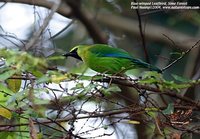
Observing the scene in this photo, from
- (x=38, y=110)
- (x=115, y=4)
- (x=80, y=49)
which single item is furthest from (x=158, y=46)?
(x=38, y=110)

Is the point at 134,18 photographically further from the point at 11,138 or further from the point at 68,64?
the point at 11,138

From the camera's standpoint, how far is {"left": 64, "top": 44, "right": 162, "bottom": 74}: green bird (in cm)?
238

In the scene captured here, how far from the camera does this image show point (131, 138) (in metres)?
2.89

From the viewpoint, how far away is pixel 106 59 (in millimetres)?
2500

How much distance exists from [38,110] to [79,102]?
1.15 feet

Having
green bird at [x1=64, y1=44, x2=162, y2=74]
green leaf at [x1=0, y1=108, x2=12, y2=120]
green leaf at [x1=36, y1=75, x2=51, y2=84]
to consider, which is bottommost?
green leaf at [x1=36, y1=75, x2=51, y2=84]

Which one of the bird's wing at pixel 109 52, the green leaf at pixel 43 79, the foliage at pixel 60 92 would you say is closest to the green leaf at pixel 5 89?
the foliage at pixel 60 92

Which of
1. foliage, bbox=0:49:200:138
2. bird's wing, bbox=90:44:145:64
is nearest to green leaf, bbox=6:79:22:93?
foliage, bbox=0:49:200:138

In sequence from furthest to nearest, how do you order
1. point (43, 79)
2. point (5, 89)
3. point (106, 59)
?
point (106, 59), point (5, 89), point (43, 79)

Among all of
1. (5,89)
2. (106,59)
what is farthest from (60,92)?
(106,59)

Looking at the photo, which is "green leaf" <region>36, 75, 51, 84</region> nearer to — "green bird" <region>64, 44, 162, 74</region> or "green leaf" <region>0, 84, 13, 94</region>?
"green leaf" <region>0, 84, 13, 94</region>

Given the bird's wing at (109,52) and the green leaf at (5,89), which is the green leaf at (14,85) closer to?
the green leaf at (5,89)

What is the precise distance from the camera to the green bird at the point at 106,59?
238 cm

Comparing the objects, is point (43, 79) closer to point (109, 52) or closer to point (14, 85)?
point (14, 85)
